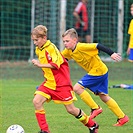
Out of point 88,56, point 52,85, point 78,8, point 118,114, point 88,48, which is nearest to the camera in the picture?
point 52,85

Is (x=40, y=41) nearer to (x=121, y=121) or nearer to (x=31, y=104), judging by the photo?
(x=121, y=121)

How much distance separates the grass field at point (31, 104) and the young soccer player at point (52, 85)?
474 millimetres

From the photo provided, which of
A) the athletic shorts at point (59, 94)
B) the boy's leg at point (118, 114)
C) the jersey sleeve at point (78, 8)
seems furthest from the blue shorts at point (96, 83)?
the jersey sleeve at point (78, 8)

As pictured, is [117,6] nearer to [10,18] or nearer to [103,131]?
[10,18]

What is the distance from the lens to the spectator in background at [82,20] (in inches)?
707

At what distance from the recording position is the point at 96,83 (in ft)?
27.9

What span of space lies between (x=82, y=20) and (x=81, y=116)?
36.2ft

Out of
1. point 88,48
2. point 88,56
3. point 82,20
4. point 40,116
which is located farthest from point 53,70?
point 82,20

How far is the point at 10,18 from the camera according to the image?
18.8 meters

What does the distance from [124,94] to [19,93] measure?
206 cm

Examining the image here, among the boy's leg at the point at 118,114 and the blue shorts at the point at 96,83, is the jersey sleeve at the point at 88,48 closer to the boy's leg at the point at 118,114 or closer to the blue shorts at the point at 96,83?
the blue shorts at the point at 96,83

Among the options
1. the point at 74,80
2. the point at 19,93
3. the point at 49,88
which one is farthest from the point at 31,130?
the point at 74,80

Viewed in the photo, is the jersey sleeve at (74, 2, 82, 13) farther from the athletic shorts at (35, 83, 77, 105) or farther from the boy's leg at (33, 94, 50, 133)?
the boy's leg at (33, 94, 50, 133)

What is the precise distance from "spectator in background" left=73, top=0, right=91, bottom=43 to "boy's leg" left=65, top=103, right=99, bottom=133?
10732mm
